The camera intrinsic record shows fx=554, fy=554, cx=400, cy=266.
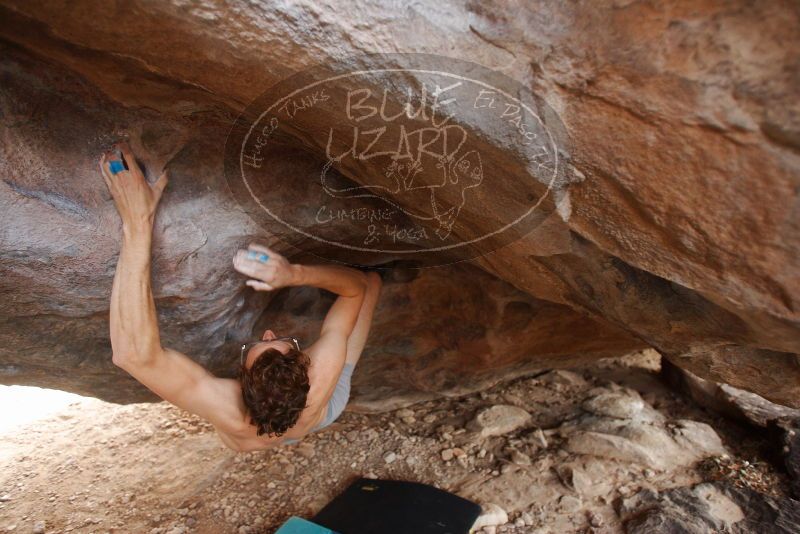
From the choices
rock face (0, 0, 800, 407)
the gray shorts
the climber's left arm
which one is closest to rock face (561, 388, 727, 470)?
rock face (0, 0, 800, 407)

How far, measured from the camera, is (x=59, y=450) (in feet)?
9.50

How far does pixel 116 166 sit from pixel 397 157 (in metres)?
0.76

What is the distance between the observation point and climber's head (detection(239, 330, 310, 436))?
70.5 inches

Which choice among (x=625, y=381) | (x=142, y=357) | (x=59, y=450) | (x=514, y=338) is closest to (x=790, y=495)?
(x=625, y=381)

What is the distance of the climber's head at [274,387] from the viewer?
179 centimetres

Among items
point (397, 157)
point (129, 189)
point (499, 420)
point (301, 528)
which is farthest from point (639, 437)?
point (129, 189)

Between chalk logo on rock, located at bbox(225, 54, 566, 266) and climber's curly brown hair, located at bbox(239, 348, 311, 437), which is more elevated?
chalk logo on rock, located at bbox(225, 54, 566, 266)

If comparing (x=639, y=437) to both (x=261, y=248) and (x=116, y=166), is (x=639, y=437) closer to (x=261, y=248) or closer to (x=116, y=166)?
(x=261, y=248)

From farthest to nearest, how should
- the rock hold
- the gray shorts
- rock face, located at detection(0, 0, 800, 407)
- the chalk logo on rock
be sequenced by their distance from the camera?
the rock hold
the gray shorts
the chalk logo on rock
rock face, located at detection(0, 0, 800, 407)

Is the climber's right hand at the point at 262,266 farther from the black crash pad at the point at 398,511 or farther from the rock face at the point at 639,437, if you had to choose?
the rock face at the point at 639,437

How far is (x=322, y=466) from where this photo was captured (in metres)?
2.62

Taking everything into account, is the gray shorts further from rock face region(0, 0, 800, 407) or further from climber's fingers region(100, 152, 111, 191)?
climber's fingers region(100, 152, 111, 191)

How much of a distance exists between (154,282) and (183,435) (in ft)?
5.29

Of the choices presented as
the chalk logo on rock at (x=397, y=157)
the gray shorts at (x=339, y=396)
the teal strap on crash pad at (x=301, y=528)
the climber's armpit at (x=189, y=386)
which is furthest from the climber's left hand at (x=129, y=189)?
the teal strap on crash pad at (x=301, y=528)
